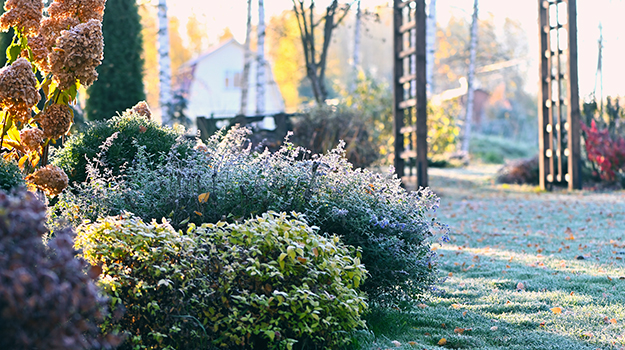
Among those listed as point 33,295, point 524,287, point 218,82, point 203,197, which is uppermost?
point 218,82

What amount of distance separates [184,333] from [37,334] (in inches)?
43.3

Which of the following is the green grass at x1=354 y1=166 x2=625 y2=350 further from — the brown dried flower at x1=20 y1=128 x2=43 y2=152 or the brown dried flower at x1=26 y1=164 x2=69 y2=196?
the brown dried flower at x1=20 y1=128 x2=43 y2=152

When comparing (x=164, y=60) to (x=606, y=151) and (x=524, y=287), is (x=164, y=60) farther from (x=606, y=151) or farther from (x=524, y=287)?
(x=524, y=287)

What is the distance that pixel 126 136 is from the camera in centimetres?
433

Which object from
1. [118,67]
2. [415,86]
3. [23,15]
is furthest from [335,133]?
[23,15]

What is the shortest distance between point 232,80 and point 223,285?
104ft

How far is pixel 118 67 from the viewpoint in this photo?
9492mm

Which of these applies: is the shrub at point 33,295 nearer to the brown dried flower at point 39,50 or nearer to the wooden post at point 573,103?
the brown dried flower at point 39,50

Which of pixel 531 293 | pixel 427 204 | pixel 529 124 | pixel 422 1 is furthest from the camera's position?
pixel 529 124

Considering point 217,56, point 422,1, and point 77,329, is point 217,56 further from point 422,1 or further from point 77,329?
point 77,329

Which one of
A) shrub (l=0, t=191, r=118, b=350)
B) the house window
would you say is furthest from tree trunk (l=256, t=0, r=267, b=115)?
the house window

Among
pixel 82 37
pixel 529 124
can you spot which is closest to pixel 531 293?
pixel 82 37

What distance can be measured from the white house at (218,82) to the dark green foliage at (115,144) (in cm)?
Result: 2700

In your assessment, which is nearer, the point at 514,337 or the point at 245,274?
the point at 245,274
